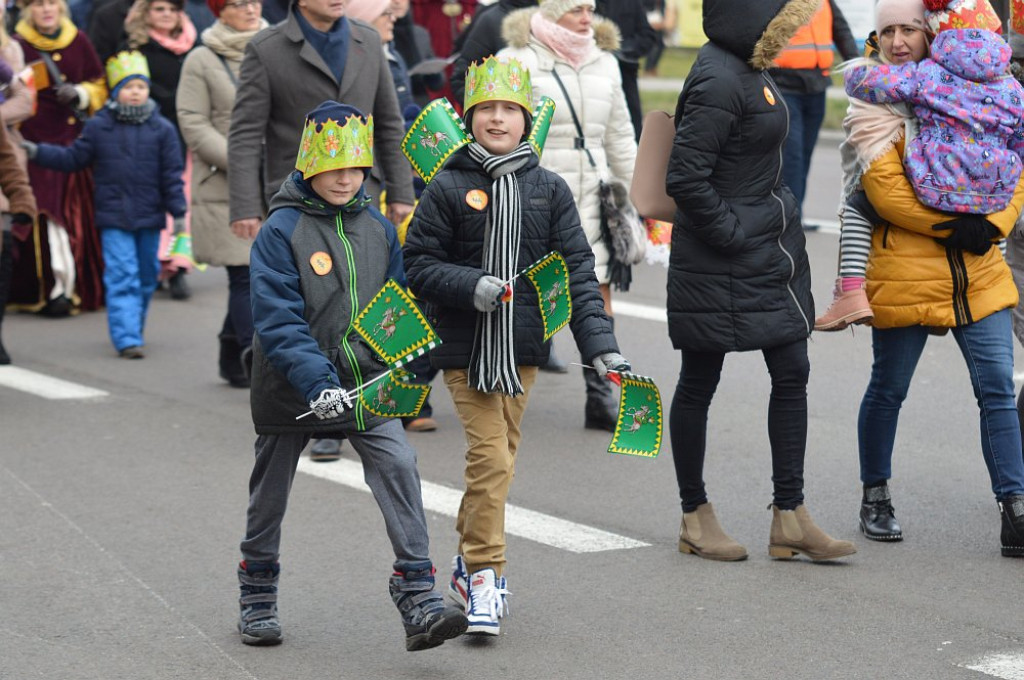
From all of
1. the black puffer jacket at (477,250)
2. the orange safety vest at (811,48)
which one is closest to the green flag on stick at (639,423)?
the black puffer jacket at (477,250)

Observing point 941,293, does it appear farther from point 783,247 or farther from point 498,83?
point 498,83

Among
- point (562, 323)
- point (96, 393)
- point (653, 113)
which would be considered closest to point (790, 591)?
point (562, 323)

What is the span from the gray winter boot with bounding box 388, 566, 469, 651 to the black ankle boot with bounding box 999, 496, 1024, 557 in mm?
2084

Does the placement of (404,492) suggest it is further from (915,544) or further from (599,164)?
(599,164)

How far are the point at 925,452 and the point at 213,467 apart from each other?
119 inches

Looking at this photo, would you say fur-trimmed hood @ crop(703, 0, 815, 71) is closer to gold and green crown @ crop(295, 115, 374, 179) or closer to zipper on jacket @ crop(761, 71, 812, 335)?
zipper on jacket @ crop(761, 71, 812, 335)

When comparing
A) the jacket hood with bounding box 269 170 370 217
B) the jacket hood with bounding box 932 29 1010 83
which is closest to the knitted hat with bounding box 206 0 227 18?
the jacket hood with bounding box 269 170 370 217

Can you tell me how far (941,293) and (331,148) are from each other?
88.7 inches

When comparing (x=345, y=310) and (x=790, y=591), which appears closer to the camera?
(x=345, y=310)

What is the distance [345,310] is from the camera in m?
5.10

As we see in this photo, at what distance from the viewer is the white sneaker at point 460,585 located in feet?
17.6

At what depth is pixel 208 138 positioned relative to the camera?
29.5ft

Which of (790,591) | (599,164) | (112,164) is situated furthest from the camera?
(112,164)

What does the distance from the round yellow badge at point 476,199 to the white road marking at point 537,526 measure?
1452mm
